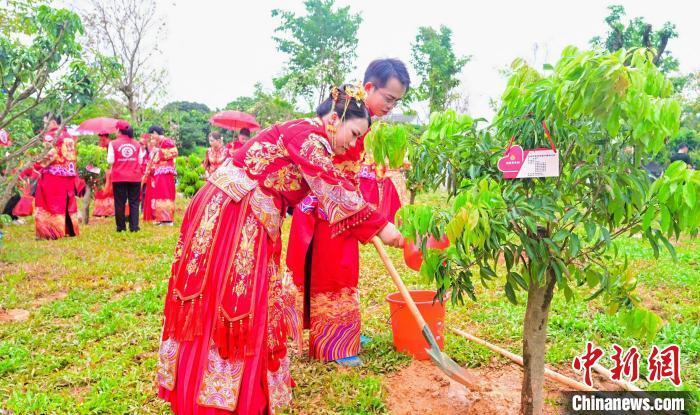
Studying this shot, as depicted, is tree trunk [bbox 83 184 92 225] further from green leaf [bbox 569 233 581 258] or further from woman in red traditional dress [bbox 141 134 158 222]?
green leaf [bbox 569 233 581 258]

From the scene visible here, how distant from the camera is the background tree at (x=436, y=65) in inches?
725

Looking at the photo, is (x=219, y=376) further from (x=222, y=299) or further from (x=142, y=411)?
(x=142, y=411)

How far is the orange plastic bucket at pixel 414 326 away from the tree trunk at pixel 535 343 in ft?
2.85

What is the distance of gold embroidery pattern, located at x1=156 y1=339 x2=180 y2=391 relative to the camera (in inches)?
94.7

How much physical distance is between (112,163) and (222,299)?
6930 millimetres

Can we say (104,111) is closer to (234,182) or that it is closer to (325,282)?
(325,282)

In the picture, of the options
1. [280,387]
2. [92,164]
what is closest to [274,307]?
[280,387]

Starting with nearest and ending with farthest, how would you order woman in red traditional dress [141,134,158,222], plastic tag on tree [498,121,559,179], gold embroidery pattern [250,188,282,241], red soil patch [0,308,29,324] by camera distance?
plastic tag on tree [498,121,559,179]
gold embroidery pattern [250,188,282,241]
red soil patch [0,308,29,324]
woman in red traditional dress [141,134,158,222]

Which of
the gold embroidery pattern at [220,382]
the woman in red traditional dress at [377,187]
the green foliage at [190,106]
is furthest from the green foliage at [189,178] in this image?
the green foliage at [190,106]

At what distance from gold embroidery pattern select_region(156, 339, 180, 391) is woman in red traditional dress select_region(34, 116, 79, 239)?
609 cm

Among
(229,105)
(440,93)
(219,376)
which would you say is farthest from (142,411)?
(229,105)

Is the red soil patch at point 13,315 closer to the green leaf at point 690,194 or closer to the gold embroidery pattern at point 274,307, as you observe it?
the gold embroidery pattern at point 274,307

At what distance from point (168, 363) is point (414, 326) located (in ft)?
5.14

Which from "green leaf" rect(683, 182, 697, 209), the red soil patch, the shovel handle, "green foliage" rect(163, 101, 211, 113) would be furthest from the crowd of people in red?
"green foliage" rect(163, 101, 211, 113)
